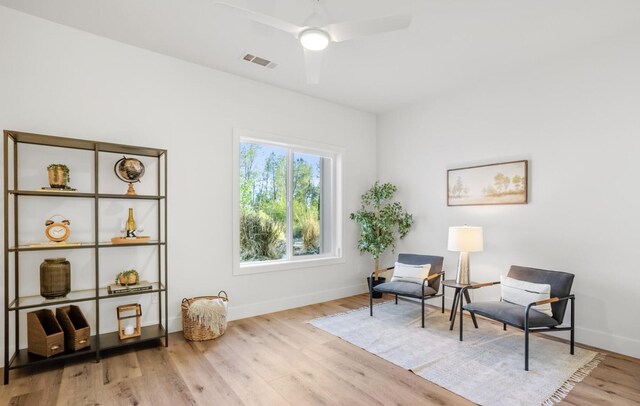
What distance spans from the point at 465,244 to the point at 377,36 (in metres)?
2.36

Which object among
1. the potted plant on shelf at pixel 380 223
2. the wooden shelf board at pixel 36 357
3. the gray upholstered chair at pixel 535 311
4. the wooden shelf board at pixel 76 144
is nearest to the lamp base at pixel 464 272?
the gray upholstered chair at pixel 535 311

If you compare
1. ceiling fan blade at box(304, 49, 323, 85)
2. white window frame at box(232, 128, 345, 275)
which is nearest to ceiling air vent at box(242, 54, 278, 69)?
white window frame at box(232, 128, 345, 275)

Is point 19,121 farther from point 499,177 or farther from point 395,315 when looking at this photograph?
point 499,177

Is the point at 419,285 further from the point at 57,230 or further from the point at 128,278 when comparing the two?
the point at 57,230

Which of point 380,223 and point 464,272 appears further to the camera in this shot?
point 380,223

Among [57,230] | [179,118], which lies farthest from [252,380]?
[179,118]

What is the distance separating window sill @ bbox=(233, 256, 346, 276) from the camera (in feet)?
13.4

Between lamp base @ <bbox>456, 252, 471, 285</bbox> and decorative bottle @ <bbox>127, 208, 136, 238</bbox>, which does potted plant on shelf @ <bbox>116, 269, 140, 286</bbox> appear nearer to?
decorative bottle @ <bbox>127, 208, 136, 238</bbox>

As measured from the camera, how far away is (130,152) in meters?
3.21

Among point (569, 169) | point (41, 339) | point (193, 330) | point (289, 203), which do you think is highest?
point (569, 169)

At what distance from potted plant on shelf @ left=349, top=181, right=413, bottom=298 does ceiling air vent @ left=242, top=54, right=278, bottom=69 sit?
2400 mm

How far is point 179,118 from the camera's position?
3.63m

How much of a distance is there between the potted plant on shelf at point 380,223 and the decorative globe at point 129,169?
9.78ft

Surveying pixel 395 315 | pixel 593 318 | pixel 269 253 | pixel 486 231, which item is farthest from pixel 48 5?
pixel 593 318
